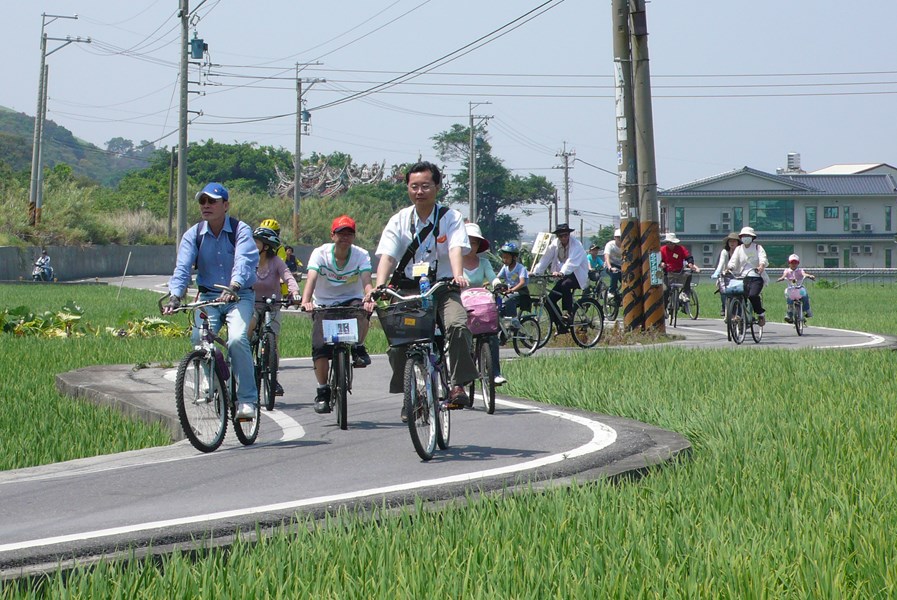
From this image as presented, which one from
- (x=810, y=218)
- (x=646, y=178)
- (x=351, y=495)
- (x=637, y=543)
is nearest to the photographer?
(x=637, y=543)

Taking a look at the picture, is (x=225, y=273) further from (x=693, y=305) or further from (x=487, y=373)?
(x=693, y=305)

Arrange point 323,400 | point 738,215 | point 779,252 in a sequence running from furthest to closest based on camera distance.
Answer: point 738,215, point 779,252, point 323,400

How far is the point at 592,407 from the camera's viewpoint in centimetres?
1062

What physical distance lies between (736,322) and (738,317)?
0.10 m

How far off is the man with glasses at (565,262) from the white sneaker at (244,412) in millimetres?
9213

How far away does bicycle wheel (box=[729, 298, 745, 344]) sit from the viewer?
761 inches

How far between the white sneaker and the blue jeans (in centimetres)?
3

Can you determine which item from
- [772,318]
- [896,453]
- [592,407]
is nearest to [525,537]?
[896,453]

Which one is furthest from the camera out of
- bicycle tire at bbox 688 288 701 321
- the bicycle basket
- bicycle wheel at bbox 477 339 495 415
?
bicycle tire at bbox 688 288 701 321

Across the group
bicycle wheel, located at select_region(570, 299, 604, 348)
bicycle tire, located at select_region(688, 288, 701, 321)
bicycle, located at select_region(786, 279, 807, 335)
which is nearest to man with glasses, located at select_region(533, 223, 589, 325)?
bicycle wheel, located at select_region(570, 299, 604, 348)

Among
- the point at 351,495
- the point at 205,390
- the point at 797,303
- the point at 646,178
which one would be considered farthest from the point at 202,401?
the point at 797,303

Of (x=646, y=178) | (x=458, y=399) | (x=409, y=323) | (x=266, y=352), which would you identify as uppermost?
(x=646, y=178)

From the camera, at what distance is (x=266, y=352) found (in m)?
10.8

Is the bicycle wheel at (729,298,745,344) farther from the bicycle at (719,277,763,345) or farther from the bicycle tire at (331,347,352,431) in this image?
the bicycle tire at (331,347,352,431)
